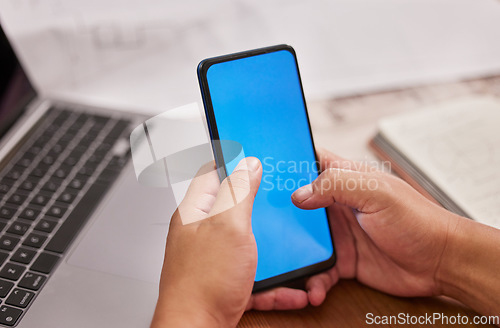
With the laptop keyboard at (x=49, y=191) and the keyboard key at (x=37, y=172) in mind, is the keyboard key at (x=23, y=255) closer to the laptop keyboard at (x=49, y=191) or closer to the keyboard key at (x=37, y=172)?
the laptop keyboard at (x=49, y=191)

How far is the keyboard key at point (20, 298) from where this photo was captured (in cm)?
35

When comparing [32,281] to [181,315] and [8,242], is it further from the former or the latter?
[181,315]

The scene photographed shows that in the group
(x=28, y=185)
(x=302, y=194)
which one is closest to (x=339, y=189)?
(x=302, y=194)

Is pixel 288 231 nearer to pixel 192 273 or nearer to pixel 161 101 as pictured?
pixel 192 273

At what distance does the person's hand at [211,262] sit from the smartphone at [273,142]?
0.03 m

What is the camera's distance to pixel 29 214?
0.42 meters

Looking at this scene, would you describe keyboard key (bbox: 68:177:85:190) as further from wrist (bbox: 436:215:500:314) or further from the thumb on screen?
wrist (bbox: 436:215:500:314)

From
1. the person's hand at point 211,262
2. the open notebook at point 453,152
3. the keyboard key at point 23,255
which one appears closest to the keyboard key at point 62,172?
the keyboard key at point 23,255

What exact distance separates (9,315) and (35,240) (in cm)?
8

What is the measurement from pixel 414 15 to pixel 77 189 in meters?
0.72

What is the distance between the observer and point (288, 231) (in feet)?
1.22

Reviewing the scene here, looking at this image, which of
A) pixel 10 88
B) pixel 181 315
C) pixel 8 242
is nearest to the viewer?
pixel 181 315

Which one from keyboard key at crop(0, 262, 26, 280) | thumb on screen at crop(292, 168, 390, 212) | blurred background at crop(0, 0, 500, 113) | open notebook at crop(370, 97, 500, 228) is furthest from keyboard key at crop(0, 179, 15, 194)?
open notebook at crop(370, 97, 500, 228)

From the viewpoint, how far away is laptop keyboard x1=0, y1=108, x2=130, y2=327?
1.22 ft
